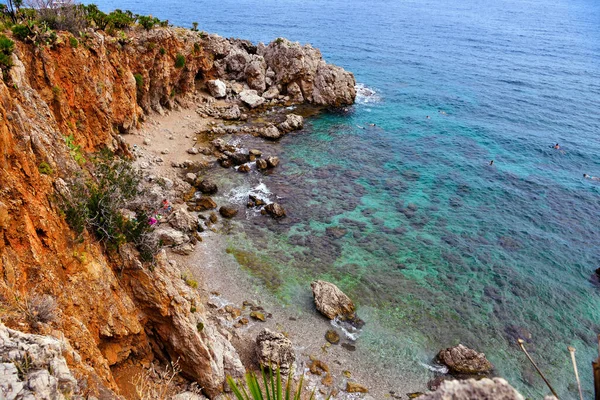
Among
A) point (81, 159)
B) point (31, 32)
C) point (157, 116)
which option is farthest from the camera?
point (157, 116)

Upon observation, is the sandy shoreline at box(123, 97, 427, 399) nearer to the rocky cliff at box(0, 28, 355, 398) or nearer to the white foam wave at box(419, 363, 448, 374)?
the white foam wave at box(419, 363, 448, 374)

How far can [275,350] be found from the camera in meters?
22.9

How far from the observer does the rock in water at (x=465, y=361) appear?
24.1 metres

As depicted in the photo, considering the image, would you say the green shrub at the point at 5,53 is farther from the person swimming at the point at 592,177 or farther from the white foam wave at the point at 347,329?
the person swimming at the point at 592,177

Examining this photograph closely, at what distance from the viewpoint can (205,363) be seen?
63.0 ft

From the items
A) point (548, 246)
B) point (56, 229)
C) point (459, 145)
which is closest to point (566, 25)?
point (459, 145)

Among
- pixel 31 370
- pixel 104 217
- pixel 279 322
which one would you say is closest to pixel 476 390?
pixel 31 370

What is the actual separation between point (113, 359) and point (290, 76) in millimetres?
56886

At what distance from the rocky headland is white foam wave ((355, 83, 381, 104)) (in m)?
22.4

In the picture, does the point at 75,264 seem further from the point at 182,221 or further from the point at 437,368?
the point at 437,368

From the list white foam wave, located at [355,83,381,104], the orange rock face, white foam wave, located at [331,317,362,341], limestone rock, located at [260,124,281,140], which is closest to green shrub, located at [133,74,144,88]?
the orange rock face

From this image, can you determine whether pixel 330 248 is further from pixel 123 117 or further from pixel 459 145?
pixel 459 145

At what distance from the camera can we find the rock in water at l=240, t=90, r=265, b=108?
6019 centimetres

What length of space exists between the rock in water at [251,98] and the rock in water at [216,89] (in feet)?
10.3
